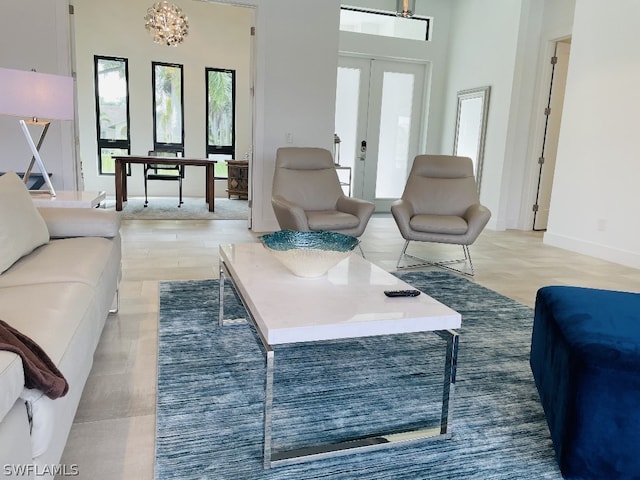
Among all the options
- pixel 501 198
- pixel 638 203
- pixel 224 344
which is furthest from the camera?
pixel 501 198

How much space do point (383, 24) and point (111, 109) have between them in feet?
15.4

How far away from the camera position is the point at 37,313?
53.2 inches

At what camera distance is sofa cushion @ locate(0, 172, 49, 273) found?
179cm

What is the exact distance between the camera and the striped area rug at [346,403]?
143cm

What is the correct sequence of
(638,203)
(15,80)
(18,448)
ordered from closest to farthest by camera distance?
(18,448) < (15,80) < (638,203)

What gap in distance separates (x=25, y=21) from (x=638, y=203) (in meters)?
5.93

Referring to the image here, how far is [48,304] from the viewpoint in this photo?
4.69ft

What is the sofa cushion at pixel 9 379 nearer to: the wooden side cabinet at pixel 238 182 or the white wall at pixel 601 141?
the white wall at pixel 601 141

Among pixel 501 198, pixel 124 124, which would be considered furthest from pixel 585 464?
pixel 124 124

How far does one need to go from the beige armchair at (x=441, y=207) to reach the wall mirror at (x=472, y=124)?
2329 mm

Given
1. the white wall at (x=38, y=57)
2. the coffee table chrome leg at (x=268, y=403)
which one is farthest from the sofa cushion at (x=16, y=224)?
the white wall at (x=38, y=57)

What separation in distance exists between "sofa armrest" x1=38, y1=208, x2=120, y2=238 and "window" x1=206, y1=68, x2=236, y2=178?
21.4 ft

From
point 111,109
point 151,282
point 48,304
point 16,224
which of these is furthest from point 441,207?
point 111,109

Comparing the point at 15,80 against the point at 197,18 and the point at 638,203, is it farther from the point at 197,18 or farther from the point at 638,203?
the point at 197,18
